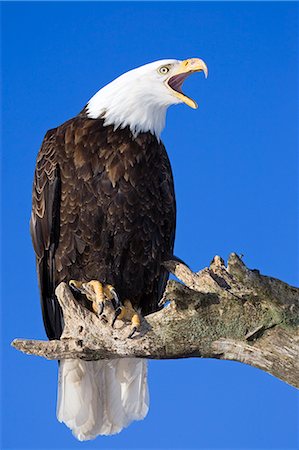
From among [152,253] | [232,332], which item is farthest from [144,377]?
[232,332]

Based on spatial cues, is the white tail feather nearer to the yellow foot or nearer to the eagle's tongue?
the yellow foot

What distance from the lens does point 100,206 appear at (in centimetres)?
492

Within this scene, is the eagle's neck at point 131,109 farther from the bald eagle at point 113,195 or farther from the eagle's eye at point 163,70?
the eagle's eye at point 163,70

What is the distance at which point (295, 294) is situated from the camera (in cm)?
397

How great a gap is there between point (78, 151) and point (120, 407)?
6.11 ft

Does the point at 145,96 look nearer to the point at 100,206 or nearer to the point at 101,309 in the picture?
the point at 100,206

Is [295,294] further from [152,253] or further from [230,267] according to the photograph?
[152,253]

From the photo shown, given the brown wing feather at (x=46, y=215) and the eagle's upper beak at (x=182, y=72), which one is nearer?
the brown wing feather at (x=46, y=215)

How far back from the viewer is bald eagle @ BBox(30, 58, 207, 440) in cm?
495

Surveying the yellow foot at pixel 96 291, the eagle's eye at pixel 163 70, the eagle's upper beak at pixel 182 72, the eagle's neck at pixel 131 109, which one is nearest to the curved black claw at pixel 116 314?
the yellow foot at pixel 96 291

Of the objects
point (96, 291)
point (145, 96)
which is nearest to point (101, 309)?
point (96, 291)

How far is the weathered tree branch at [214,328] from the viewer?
12.9ft

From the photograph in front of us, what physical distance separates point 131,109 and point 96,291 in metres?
1.22

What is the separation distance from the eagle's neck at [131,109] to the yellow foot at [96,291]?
1.00 meters
